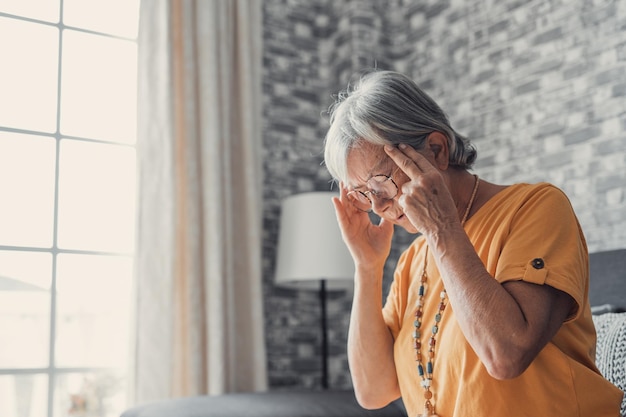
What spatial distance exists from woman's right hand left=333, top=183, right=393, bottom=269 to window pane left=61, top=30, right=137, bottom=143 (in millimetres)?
1953

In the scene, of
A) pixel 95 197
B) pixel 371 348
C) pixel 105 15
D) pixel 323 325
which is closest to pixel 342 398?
pixel 323 325

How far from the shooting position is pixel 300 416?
2639 mm

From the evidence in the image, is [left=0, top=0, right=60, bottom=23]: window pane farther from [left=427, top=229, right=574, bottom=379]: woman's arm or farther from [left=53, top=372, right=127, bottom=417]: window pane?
[left=427, top=229, right=574, bottom=379]: woman's arm

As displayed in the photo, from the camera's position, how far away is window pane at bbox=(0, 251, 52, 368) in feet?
10.8

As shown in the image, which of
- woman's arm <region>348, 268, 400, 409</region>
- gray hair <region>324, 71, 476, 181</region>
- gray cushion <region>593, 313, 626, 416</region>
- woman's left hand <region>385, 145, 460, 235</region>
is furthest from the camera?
gray cushion <region>593, 313, 626, 416</region>

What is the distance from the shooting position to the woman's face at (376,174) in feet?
5.56

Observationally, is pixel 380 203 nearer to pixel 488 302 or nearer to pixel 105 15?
pixel 488 302

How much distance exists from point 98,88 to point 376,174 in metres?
2.26

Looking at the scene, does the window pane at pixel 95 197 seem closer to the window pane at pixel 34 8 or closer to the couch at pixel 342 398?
the window pane at pixel 34 8

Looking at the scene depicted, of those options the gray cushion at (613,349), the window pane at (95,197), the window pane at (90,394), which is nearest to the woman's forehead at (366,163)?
the gray cushion at (613,349)

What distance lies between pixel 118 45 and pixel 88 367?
4.77 ft

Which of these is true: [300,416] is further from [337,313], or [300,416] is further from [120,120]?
[120,120]

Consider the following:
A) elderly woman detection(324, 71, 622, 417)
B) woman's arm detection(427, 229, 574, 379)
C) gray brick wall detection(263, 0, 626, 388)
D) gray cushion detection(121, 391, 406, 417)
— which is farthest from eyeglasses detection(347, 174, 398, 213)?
gray brick wall detection(263, 0, 626, 388)

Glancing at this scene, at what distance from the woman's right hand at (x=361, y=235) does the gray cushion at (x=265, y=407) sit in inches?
34.5
